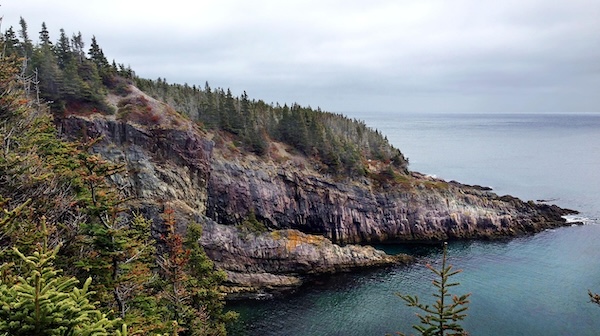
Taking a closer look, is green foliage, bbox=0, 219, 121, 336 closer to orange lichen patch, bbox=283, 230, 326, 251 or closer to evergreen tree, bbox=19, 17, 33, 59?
orange lichen patch, bbox=283, 230, 326, 251

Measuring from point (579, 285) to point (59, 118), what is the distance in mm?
79293

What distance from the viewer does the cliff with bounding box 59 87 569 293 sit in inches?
2351

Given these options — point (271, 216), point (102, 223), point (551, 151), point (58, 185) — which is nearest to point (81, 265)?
point (102, 223)

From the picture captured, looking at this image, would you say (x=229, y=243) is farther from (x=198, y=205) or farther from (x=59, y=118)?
(x=59, y=118)

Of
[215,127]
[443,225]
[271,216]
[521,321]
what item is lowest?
[521,321]

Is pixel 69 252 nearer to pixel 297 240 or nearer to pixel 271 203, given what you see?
pixel 297 240

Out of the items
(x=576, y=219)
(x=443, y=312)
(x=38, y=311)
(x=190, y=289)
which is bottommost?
(x=576, y=219)

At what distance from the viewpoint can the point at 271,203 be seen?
73125 mm

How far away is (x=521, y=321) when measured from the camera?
47844mm

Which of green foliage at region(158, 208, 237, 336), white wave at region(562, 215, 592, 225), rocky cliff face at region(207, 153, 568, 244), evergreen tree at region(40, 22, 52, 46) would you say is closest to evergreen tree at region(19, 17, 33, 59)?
evergreen tree at region(40, 22, 52, 46)

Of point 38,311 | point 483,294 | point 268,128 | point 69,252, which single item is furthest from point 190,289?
point 268,128

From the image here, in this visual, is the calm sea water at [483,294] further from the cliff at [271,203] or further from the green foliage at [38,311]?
the green foliage at [38,311]

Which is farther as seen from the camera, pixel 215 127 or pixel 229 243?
pixel 215 127

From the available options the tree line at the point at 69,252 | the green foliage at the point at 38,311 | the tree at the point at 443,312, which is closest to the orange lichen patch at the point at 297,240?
the tree line at the point at 69,252
